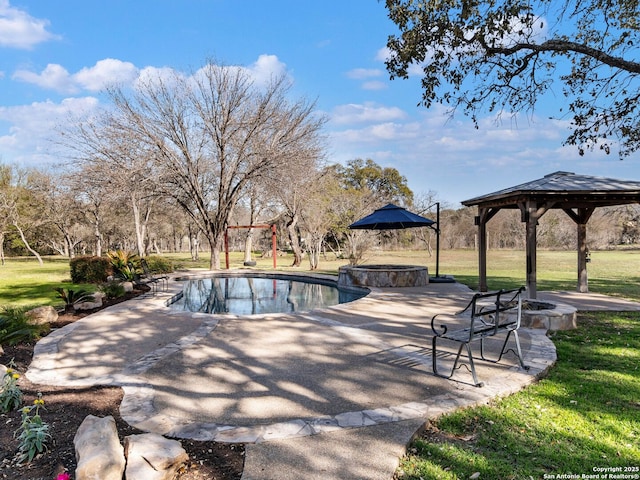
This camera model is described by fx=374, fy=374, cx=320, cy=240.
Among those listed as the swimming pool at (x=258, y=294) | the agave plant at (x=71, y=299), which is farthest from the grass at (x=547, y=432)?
the agave plant at (x=71, y=299)

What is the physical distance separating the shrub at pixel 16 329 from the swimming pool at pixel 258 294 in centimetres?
346

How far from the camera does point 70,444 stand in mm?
2615

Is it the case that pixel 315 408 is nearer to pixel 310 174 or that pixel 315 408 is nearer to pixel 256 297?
pixel 256 297

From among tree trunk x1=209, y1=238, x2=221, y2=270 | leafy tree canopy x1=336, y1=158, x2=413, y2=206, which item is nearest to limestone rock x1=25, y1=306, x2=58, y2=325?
tree trunk x1=209, y1=238, x2=221, y2=270

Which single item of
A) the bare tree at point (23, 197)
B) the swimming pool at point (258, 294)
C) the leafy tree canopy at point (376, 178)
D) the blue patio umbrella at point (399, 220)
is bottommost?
the swimming pool at point (258, 294)

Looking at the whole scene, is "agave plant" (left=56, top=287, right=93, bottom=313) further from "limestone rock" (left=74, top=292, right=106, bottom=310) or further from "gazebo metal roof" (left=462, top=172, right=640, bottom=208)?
"gazebo metal roof" (left=462, top=172, right=640, bottom=208)

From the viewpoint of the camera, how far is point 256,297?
1122 cm

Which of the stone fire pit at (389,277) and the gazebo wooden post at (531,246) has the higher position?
the gazebo wooden post at (531,246)

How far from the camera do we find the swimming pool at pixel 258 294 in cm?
945

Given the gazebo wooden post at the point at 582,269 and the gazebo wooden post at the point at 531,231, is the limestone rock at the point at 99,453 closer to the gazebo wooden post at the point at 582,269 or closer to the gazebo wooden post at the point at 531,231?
the gazebo wooden post at the point at 531,231

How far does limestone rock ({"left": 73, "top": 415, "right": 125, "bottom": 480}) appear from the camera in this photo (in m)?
2.08

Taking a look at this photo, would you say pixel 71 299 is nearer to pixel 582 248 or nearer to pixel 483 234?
pixel 483 234

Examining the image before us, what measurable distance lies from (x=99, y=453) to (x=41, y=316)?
5.68 meters

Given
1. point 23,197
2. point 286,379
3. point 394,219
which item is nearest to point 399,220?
point 394,219
